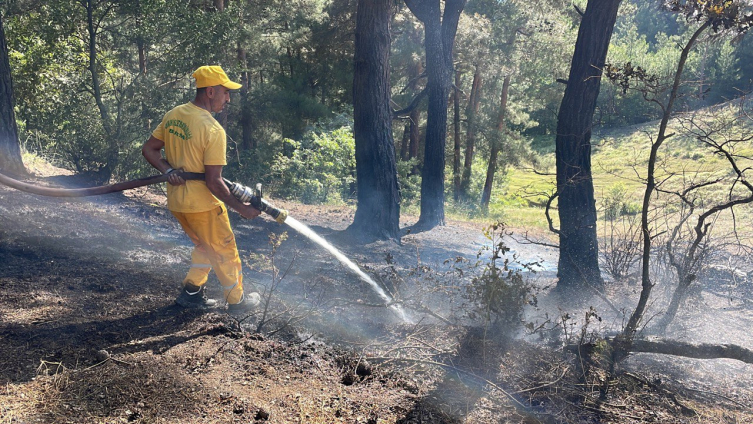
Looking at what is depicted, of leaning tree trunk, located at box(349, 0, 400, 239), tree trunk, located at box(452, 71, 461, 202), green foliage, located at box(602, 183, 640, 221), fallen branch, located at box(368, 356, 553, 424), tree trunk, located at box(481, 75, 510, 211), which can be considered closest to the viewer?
fallen branch, located at box(368, 356, 553, 424)

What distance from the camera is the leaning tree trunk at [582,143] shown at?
6211 millimetres

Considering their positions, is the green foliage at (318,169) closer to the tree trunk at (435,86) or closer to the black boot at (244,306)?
the tree trunk at (435,86)

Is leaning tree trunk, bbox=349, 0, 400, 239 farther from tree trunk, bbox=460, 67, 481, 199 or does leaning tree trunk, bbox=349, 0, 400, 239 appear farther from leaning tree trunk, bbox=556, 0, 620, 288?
tree trunk, bbox=460, 67, 481, 199

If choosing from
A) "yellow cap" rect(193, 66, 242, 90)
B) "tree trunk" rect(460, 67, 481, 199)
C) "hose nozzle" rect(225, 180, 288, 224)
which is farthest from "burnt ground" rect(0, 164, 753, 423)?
"tree trunk" rect(460, 67, 481, 199)

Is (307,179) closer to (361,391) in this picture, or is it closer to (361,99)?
(361,99)

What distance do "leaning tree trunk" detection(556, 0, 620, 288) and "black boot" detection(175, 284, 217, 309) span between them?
3.99 meters

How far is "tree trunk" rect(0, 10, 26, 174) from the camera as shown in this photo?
8.12 metres

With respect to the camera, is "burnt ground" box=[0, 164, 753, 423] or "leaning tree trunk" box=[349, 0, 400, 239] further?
"leaning tree trunk" box=[349, 0, 400, 239]

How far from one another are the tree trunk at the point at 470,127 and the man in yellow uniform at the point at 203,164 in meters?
20.7

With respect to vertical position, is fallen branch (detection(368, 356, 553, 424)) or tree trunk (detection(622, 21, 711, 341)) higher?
tree trunk (detection(622, 21, 711, 341))

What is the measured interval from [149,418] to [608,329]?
424cm

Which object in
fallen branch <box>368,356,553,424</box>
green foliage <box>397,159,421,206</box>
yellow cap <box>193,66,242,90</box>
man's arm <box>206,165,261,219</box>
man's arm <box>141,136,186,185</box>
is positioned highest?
yellow cap <box>193,66,242,90</box>

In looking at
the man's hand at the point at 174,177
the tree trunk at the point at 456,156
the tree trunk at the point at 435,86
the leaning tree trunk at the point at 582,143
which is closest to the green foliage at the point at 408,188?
the tree trunk at the point at 456,156

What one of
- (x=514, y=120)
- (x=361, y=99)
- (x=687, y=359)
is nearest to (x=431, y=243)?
(x=361, y=99)
